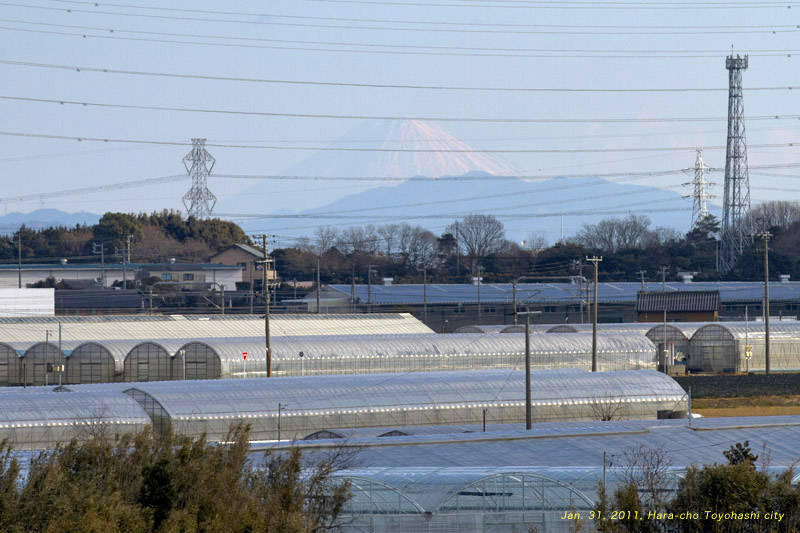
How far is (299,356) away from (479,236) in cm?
7502

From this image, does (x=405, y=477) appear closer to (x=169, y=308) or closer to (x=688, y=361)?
(x=688, y=361)

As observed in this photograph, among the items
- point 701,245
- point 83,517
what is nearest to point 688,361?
point 83,517

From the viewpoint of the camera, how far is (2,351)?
121ft

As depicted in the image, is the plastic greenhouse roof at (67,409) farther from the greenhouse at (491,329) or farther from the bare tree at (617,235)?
the bare tree at (617,235)

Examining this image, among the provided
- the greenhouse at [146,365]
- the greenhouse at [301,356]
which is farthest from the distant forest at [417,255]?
the greenhouse at [146,365]

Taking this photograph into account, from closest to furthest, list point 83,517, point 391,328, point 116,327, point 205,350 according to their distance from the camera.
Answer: point 83,517, point 205,350, point 116,327, point 391,328

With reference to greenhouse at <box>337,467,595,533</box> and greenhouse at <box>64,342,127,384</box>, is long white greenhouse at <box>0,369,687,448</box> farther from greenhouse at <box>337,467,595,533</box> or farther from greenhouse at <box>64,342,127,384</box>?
greenhouse at <box>337,467,595,533</box>

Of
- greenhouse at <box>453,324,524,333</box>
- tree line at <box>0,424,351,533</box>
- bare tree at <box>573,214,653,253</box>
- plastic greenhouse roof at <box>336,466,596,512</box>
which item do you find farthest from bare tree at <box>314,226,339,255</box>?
tree line at <box>0,424,351,533</box>

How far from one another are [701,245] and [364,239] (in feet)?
128

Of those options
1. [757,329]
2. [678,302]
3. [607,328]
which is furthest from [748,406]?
[678,302]

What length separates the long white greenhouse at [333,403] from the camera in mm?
23516

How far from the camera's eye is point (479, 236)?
4400 inches

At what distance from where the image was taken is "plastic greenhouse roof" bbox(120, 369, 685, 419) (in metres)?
25.8

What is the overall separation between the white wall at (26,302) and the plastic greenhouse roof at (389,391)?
104ft
